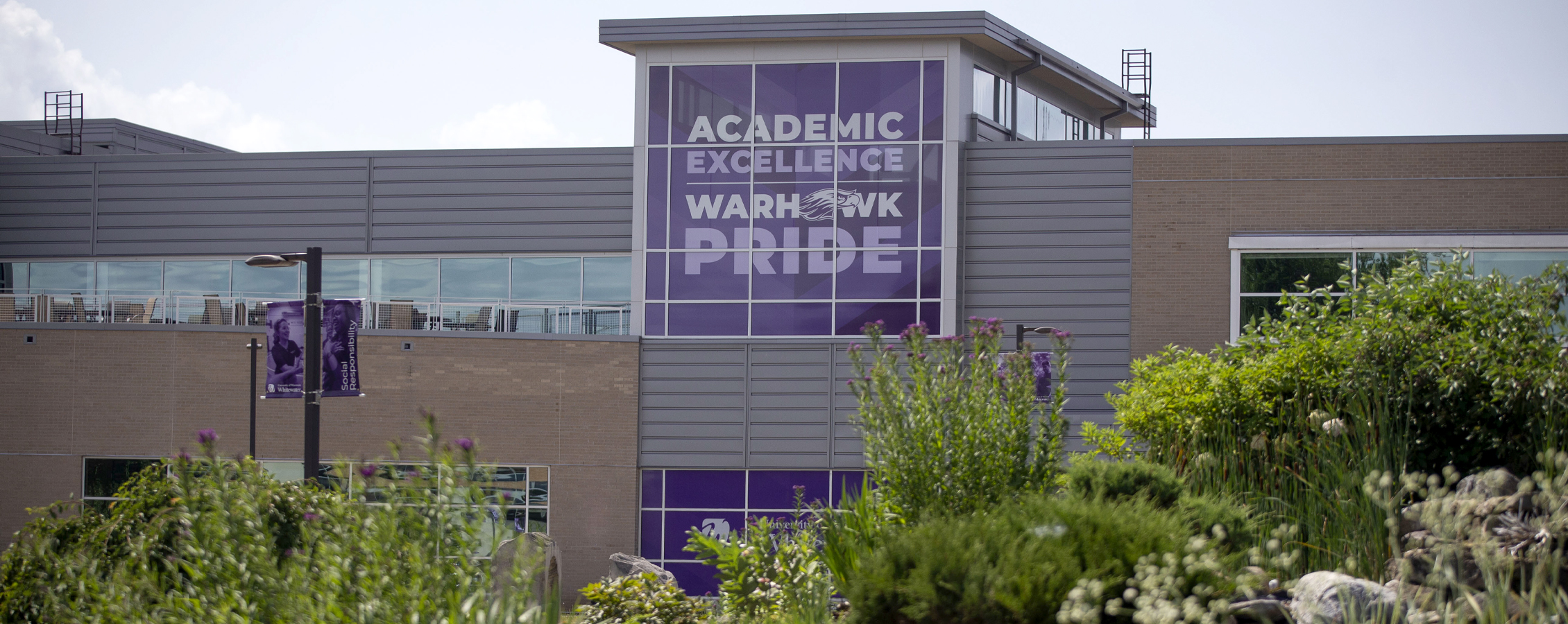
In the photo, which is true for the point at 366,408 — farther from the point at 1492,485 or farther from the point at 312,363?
the point at 1492,485

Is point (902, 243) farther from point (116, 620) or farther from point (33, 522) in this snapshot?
point (116, 620)

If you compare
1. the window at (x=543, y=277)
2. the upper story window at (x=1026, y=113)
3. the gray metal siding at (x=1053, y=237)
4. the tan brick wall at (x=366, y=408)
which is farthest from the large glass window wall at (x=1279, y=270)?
the window at (x=543, y=277)

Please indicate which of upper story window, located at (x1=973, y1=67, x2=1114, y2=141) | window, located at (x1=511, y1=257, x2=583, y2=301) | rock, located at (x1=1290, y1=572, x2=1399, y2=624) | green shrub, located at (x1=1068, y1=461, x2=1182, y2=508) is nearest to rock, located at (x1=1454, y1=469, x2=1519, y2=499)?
rock, located at (x1=1290, y1=572, x2=1399, y2=624)

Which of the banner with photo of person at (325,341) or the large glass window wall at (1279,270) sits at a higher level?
Answer: the large glass window wall at (1279,270)

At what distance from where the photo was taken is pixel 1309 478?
283 inches

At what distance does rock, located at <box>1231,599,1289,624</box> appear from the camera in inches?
211

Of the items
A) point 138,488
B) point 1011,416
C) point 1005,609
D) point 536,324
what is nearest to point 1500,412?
point 1011,416

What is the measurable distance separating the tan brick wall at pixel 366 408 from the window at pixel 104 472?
153 mm

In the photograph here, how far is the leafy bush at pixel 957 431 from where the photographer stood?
22.2ft

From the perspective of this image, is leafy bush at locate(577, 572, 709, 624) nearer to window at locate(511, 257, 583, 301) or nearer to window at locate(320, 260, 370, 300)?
window at locate(511, 257, 583, 301)

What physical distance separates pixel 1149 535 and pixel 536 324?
796 inches

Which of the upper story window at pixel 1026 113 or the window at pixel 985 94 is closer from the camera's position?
the window at pixel 985 94

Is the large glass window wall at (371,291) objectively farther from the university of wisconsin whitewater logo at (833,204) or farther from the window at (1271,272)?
the window at (1271,272)

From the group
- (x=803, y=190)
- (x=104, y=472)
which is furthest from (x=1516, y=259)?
(x=104, y=472)
